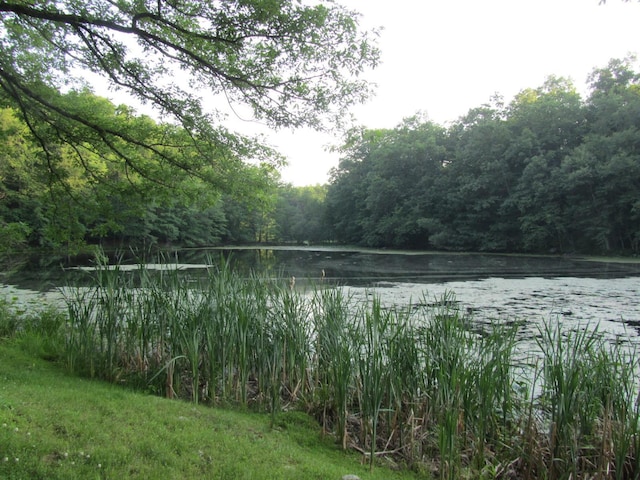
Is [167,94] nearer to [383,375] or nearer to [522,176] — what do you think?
[383,375]

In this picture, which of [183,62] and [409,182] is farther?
[409,182]

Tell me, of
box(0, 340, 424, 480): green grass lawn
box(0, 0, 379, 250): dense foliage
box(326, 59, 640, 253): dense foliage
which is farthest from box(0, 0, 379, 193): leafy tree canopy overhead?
box(326, 59, 640, 253): dense foliage

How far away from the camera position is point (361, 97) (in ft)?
20.6

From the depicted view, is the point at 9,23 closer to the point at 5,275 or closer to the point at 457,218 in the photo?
the point at 5,275

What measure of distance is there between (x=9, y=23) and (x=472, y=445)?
25.5ft

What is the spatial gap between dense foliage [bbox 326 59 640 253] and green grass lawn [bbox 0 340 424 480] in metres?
15.0

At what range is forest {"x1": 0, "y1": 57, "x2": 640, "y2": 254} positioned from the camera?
7.00 meters

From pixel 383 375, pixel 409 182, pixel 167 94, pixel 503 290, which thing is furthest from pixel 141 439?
pixel 409 182

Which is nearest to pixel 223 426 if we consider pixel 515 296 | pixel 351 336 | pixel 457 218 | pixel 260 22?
pixel 351 336

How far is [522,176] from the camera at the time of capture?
3048 cm

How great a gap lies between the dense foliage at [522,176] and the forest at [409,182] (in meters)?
0.10

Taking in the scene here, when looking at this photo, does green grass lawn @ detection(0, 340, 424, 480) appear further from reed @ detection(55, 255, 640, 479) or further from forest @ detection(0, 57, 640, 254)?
forest @ detection(0, 57, 640, 254)

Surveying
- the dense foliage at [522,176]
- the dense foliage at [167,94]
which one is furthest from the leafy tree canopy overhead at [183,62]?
the dense foliage at [522,176]

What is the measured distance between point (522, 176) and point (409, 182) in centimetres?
1375
